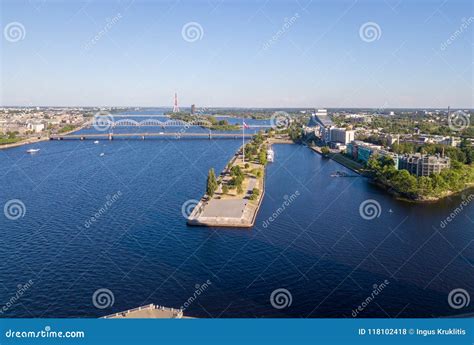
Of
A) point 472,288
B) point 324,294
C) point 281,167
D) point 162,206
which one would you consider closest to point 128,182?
point 162,206

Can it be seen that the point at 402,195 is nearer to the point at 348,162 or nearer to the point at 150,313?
the point at 348,162

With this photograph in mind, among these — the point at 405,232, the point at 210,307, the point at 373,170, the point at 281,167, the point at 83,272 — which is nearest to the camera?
the point at 210,307

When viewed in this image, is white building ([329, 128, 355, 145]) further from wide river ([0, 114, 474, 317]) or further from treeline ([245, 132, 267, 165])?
wide river ([0, 114, 474, 317])

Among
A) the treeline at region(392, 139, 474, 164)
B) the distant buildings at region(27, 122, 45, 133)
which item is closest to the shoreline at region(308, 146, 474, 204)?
the treeline at region(392, 139, 474, 164)

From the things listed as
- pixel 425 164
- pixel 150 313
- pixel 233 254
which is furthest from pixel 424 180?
pixel 150 313

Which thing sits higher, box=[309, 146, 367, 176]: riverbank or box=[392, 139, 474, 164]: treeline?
box=[392, 139, 474, 164]: treeline

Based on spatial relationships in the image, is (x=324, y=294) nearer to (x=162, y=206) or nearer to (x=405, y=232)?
(x=405, y=232)
